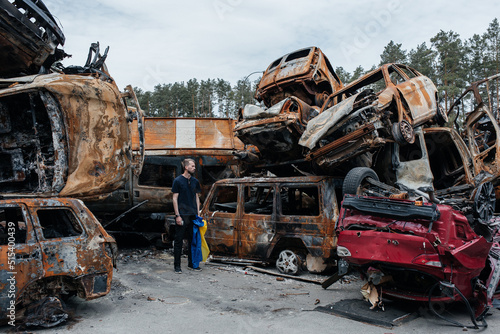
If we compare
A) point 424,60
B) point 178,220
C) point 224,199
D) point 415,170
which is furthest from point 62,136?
point 424,60

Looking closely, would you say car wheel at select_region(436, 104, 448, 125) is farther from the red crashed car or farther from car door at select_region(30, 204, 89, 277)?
car door at select_region(30, 204, 89, 277)

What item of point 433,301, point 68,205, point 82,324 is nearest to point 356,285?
point 433,301

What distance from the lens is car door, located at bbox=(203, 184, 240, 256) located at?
248 inches

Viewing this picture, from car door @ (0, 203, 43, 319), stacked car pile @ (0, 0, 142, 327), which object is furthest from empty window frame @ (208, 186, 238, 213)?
car door @ (0, 203, 43, 319)

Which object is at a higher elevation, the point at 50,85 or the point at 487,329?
the point at 50,85

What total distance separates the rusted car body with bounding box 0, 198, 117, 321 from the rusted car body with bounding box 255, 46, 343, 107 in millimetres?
4842

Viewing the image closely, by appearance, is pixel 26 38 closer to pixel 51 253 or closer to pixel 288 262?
pixel 51 253

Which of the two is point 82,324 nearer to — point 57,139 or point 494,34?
point 57,139

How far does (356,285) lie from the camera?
515 cm

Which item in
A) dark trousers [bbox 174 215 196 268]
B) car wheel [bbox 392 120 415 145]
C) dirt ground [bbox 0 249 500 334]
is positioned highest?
car wheel [bbox 392 120 415 145]

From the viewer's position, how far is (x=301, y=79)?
7531 millimetres

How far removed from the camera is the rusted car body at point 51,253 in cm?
333

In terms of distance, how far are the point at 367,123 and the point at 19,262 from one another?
438 cm

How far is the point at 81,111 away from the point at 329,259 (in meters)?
3.83
